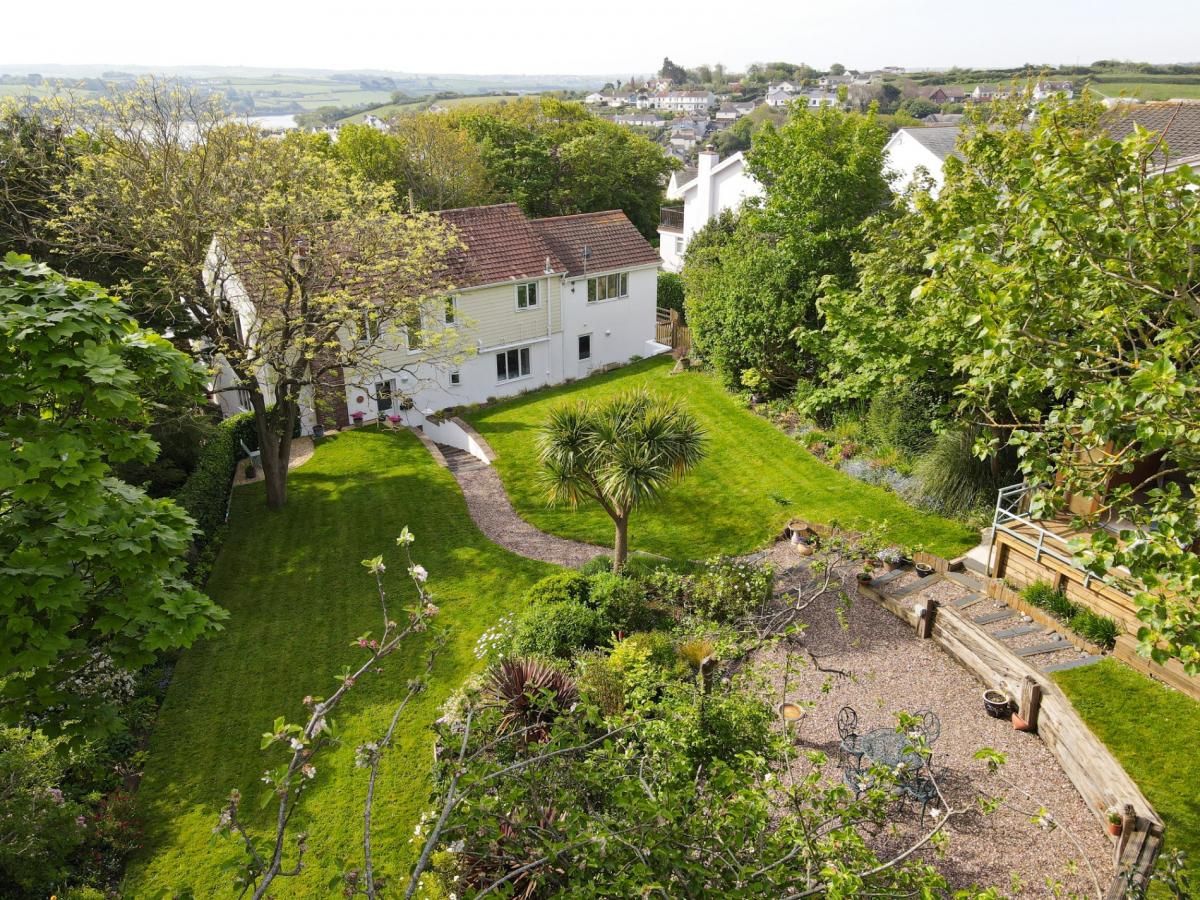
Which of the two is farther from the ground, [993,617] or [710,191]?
[710,191]

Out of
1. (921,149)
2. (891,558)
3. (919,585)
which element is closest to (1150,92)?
(921,149)

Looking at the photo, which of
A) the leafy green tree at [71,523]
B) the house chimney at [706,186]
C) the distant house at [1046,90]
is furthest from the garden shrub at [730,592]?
the house chimney at [706,186]

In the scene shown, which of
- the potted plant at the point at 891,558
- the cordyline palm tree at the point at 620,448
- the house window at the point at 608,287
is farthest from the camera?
the house window at the point at 608,287

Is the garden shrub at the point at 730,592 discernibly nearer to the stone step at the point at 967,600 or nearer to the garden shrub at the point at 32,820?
the stone step at the point at 967,600

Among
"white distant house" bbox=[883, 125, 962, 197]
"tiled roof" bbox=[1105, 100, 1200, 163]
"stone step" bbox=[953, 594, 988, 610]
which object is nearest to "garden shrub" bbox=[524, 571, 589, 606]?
"stone step" bbox=[953, 594, 988, 610]

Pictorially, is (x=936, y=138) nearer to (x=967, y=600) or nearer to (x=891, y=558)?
(x=891, y=558)

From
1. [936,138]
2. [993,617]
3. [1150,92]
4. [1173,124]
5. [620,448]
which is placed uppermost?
[1150,92]

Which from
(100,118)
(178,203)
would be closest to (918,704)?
(178,203)

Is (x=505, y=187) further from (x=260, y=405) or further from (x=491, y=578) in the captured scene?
(x=491, y=578)
